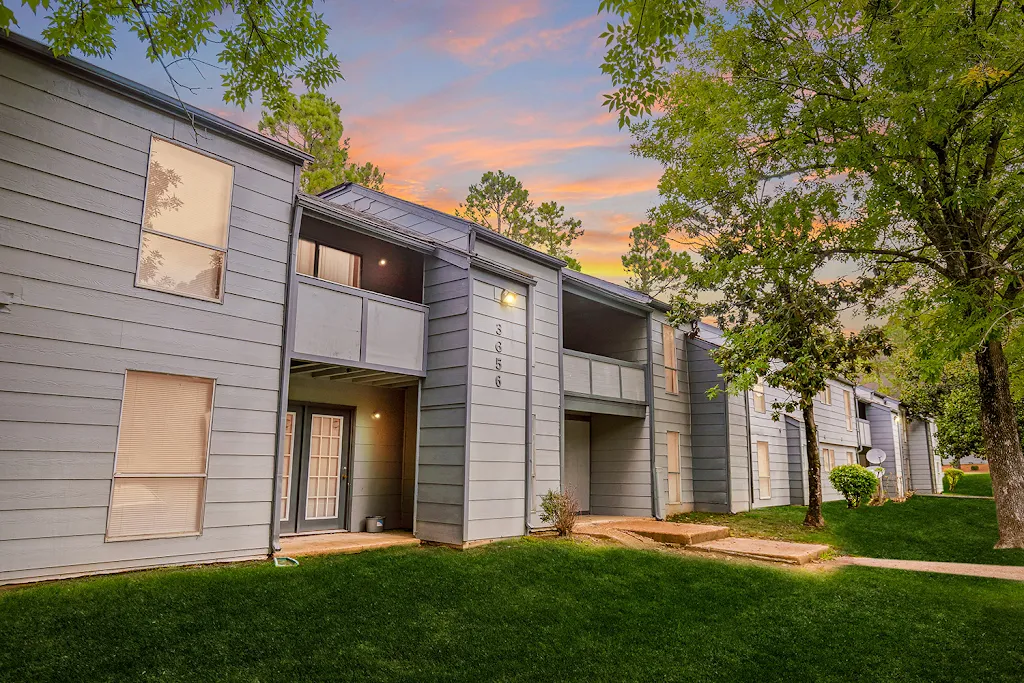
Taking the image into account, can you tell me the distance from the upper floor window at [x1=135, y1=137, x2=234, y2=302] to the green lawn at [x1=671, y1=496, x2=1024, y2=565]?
12.3 m

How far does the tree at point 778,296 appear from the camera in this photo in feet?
42.1

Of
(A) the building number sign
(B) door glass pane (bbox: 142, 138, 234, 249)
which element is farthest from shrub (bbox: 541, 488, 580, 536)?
(B) door glass pane (bbox: 142, 138, 234, 249)

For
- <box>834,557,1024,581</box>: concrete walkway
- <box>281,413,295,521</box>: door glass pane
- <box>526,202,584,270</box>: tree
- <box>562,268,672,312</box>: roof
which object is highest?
<box>526,202,584,270</box>: tree

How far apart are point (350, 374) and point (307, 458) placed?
173cm

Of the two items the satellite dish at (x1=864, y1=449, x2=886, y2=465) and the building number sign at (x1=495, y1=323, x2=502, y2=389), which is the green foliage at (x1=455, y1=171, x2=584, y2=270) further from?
the building number sign at (x1=495, y1=323, x2=502, y2=389)

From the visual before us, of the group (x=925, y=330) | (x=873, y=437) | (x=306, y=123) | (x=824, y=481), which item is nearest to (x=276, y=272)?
(x=925, y=330)

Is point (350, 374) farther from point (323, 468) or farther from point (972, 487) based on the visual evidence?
point (972, 487)

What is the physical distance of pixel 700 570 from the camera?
986 centimetres

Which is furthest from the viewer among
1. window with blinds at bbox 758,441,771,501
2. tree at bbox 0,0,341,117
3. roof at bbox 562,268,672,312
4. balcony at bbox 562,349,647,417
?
window with blinds at bbox 758,441,771,501

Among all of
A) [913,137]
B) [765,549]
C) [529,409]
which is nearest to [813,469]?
[765,549]

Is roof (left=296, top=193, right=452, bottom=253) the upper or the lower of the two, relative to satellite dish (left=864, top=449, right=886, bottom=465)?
upper

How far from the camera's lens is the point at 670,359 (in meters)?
18.4

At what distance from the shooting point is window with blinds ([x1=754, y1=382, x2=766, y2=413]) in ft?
69.4

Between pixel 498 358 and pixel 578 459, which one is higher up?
pixel 498 358
